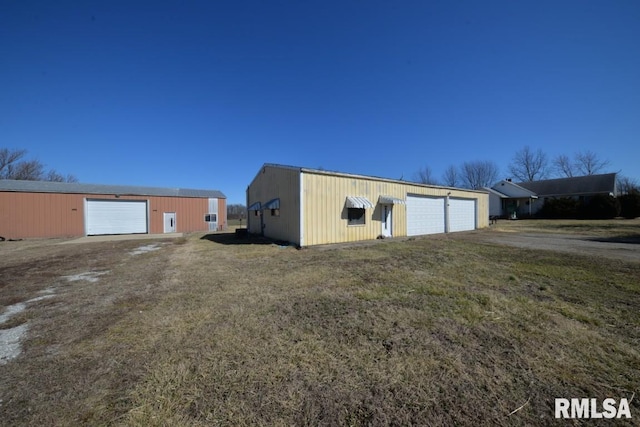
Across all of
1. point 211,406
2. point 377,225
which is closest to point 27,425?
point 211,406

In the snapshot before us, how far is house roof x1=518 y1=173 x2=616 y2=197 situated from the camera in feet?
97.3

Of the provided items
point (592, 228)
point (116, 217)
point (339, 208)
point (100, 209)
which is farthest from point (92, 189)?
point (592, 228)

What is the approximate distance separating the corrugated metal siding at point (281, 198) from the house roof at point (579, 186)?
37.7 m

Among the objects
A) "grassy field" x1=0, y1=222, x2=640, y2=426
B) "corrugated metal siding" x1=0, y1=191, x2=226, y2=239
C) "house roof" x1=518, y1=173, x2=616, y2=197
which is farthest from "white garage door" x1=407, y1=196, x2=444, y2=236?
"house roof" x1=518, y1=173, x2=616, y2=197

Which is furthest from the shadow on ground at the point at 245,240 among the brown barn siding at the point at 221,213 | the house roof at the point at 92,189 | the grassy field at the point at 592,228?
the grassy field at the point at 592,228

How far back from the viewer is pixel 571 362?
259cm

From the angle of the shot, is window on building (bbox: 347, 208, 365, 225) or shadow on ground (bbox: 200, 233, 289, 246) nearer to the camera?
window on building (bbox: 347, 208, 365, 225)

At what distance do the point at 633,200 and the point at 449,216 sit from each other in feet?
80.6

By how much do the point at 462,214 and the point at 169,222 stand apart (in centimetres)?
2422

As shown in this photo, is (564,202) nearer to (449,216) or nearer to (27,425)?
(449,216)

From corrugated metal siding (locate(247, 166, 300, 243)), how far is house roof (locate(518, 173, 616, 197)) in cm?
3768

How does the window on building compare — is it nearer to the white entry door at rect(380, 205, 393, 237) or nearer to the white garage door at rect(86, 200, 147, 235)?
the white entry door at rect(380, 205, 393, 237)

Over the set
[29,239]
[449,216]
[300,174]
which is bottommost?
[29,239]

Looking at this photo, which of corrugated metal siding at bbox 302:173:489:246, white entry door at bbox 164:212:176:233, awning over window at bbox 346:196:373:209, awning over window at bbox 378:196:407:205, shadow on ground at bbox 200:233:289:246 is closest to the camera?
corrugated metal siding at bbox 302:173:489:246
